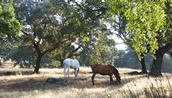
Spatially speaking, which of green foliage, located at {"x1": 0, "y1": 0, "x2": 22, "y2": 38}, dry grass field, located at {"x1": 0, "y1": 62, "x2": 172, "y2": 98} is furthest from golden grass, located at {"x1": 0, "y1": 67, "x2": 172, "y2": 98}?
green foliage, located at {"x1": 0, "y1": 0, "x2": 22, "y2": 38}

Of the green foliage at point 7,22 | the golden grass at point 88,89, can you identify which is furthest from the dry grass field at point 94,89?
the green foliage at point 7,22

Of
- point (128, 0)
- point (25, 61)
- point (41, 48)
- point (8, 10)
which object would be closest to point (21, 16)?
point (8, 10)

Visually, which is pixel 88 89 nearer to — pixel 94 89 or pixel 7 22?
pixel 94 89

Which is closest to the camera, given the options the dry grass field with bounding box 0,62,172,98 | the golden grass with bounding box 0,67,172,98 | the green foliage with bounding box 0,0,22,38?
the dry grass field with bounding box 0,62,172,98

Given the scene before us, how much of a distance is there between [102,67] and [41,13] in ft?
42.2

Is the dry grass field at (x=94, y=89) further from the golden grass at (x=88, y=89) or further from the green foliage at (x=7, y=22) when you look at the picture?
the green foliage at (x=7, y=22)

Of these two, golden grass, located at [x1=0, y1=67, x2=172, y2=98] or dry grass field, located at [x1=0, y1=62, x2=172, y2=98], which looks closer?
dry grass field, located at [x1=0, y1=62, x2=172, y2=98]

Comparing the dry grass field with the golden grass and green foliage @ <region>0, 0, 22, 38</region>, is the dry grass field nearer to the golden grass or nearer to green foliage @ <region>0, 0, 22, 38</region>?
the golden grass

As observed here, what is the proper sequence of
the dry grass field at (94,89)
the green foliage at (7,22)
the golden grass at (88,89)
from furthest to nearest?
the green foliage at (7,22) → the golden grass at (88,89) → the dry grass field at (94,89)

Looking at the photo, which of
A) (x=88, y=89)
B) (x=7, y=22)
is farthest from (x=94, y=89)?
(x=7, y=22)

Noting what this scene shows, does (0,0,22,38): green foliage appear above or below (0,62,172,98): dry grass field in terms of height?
above

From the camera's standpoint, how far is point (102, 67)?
13.6 m

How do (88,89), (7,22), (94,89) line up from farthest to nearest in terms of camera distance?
(7,22) < (88,89) < (94,89)

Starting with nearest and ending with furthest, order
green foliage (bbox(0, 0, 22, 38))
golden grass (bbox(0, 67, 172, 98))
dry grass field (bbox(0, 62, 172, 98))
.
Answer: dry grass field (bbox(0, 62, 172, 98)) < golden grass (bbox(0, 67, 172, 98)) < green foliage (bbox(0, 0, 22, 38))
